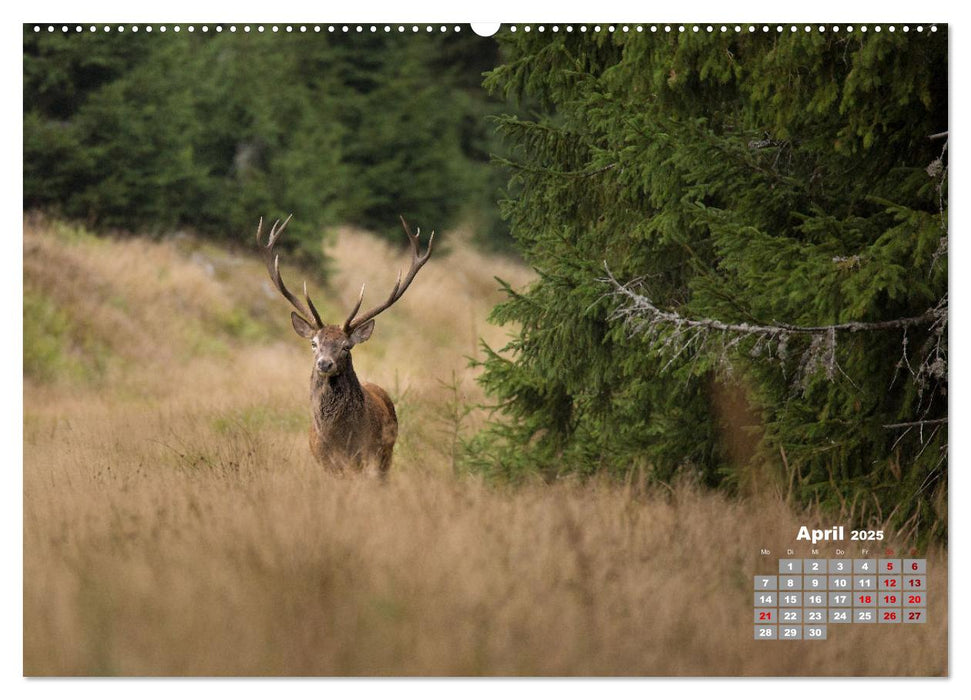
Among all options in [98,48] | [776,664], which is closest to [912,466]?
[776,664]

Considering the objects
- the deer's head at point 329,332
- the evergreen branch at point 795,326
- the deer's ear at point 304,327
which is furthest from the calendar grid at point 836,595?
the deer's ear at point 304,327

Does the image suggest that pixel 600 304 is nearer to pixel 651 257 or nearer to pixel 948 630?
pixel 651 257

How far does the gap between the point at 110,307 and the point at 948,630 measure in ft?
33.1

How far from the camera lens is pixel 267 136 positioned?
637 inches

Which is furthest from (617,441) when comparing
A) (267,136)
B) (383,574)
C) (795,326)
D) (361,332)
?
(267,136)

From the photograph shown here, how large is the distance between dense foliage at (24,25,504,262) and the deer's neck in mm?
2400

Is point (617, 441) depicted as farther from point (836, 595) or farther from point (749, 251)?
point (836, 595)

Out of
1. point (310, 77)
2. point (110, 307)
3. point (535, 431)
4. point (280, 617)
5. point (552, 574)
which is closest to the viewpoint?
point (280, 617)

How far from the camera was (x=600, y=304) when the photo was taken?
639 centimetres

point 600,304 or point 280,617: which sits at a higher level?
point 600,304

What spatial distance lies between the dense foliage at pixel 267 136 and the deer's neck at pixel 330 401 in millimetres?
2400

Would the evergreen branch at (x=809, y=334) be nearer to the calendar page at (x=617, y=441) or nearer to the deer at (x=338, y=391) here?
the calendar page at (x=617, y=441)

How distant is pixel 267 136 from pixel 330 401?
9.81 meters
